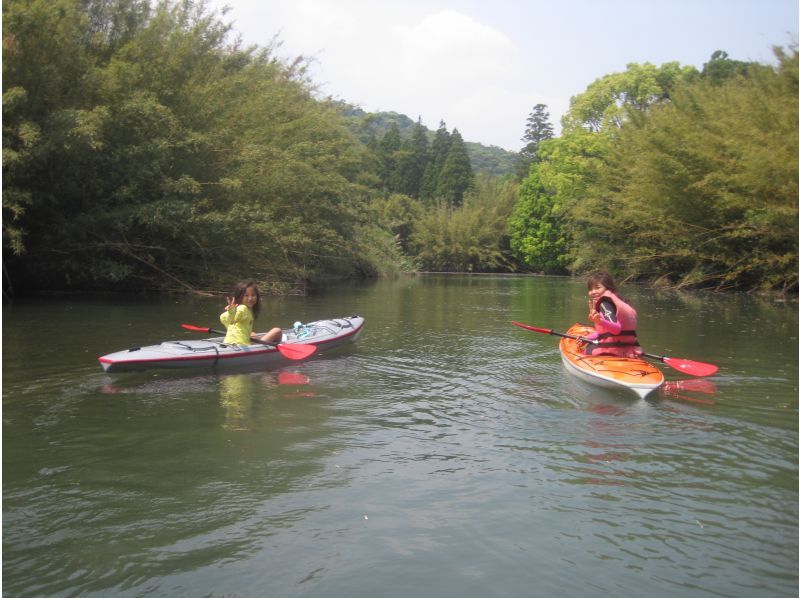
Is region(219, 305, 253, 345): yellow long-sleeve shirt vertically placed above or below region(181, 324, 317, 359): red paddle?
above

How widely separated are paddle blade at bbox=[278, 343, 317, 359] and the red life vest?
301cm

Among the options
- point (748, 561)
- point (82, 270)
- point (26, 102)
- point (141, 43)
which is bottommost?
→ point (748, 561)

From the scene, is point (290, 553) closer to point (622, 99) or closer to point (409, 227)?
point (622, 99)

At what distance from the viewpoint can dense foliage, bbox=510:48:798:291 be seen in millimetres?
17047

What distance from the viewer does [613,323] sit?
22.9 feet

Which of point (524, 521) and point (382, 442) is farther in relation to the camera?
point (382, 442)

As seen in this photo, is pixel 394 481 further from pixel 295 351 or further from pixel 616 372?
pixel 295 351

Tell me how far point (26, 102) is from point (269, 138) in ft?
26.4

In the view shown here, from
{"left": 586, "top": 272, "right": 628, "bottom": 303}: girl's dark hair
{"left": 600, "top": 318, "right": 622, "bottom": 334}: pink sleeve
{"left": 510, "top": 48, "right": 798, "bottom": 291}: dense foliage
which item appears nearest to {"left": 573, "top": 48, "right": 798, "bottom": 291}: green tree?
{"left": 510, "top": 48, "right": 798, "bottom": 291}: dense foliage

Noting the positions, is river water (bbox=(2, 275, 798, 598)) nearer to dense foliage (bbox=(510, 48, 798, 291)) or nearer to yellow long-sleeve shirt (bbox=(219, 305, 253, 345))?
yellow long-sleeve shirt (bbox=(219, 305, 253, 345))

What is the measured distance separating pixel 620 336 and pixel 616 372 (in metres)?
0.73

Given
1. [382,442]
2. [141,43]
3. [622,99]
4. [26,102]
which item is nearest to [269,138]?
[141,43]

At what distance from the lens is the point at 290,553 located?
10.6 ft

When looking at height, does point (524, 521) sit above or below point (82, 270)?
below
